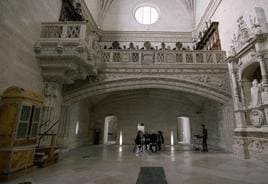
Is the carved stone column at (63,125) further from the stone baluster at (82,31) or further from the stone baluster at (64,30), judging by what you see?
the stone baluster at (82,31)

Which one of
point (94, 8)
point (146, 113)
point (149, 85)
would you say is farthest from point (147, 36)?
point (149, 85)

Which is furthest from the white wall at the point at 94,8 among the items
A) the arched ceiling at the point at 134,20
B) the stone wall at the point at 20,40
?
the stone wall at the point at 20,40

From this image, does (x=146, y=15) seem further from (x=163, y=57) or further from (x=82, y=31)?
(x=82, y=31)

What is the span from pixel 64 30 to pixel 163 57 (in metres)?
4.88

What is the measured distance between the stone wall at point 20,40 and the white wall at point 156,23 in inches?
346

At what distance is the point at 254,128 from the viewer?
5.95 meters

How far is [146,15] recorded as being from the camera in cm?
1535

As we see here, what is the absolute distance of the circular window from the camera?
15.1 m

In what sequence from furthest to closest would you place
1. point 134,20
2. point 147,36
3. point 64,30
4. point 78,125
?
point 134,20, point 147,36, point 78,125, point 64,30

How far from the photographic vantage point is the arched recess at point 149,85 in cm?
809

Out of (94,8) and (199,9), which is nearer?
(199,9)

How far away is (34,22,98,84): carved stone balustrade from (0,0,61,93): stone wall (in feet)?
0.91

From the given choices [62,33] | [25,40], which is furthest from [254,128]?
[25,40]

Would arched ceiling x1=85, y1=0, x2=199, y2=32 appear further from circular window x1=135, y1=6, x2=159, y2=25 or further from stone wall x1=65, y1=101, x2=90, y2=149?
stone wall x1=65, y1=101, x2=90, y2=149
